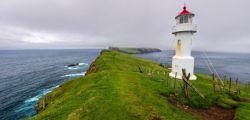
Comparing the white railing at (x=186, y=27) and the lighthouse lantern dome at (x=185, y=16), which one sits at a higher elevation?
the lighthouse lantern dome at (x=185, y=16)

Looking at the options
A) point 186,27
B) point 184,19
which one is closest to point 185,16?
point 184,19

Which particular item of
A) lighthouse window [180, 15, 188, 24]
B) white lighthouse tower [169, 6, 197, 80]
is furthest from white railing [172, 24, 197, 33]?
lighthouse window [180, 15, 188, 24]

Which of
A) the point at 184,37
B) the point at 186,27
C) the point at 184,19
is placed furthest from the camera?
the point at 184,37

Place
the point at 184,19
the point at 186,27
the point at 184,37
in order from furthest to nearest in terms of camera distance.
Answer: the point at 184,37
the point at 184,19
the point at 186,27

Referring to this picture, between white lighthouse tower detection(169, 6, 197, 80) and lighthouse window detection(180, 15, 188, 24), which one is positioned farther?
lighthouse window detection(180, 15, 188, 24)

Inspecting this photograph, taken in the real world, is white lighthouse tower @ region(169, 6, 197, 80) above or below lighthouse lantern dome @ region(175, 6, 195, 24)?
below

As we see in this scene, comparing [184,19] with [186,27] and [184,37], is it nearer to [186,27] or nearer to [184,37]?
[186,27]

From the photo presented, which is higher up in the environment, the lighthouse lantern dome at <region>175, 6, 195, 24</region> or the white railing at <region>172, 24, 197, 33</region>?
the lighthouse lantern dome at <region>175, 6, 195, 24</region>

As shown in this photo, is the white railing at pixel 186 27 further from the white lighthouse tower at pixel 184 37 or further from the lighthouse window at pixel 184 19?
the lighthouse window at pixel 184 19

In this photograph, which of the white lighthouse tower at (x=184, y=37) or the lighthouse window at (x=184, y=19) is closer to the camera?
the white lighthouse tower at (x=184, y=37)

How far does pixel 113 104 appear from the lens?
14305 millimetres

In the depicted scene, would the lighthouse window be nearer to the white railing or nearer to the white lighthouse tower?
the white lighthouse tower

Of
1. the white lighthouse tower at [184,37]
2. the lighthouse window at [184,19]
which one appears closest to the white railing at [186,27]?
the white lighthouse tower at [184,37]

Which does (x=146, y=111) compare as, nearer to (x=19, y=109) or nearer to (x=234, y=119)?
(x=234, y=119)
